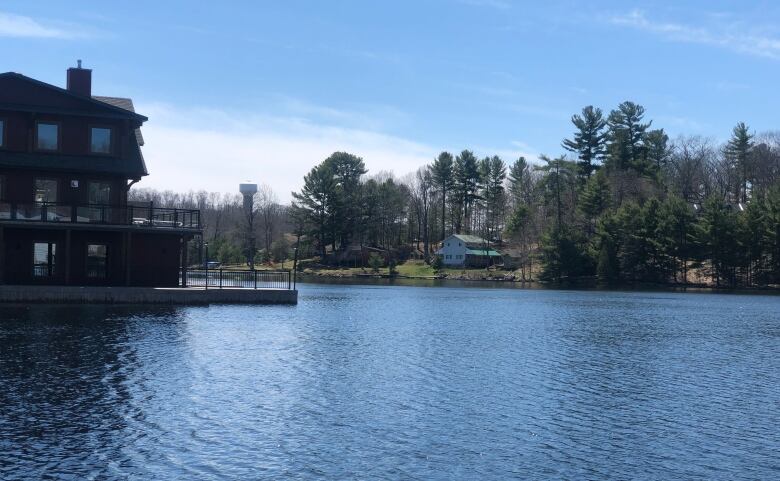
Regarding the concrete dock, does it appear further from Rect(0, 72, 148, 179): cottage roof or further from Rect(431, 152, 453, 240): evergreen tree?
Rect(431, 152, 453, 240): evergreen tree

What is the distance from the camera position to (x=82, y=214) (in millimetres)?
43500

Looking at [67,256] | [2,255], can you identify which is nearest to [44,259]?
[2,255]

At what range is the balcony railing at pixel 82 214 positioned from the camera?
4222cm

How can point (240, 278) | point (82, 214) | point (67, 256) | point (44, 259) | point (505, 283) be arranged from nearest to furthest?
1. point (67, 256)
2. point (82, 214)
3. point (44, 259)
4. point (240, 278)
5. point (505, 283)

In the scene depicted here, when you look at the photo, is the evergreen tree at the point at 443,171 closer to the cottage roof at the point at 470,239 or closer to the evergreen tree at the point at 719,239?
the cottage roof at the point at 470,239

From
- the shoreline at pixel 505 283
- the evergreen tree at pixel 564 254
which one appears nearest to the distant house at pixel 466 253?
the shoreline at pixel 505 283

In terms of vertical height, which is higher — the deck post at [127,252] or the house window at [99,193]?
the house window at [99,193]

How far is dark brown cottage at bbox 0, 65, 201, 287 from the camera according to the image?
43.7 m

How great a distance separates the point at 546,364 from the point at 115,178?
2873cm

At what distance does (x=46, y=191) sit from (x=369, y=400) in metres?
30.7

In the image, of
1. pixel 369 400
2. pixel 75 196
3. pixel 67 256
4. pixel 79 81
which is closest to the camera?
pixel 369 400

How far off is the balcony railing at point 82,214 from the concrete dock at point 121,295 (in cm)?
372

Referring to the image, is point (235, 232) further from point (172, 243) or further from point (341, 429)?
point (341, 429)

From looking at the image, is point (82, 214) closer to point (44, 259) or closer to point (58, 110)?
point (44, 259)
